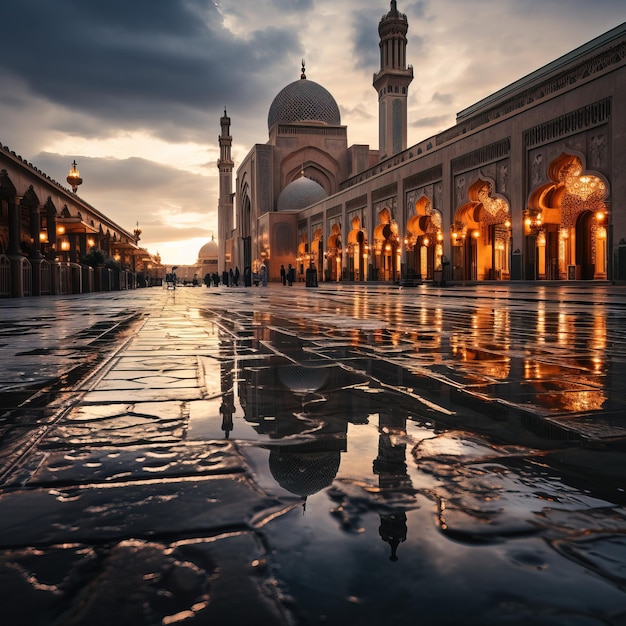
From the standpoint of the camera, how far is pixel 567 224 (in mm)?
24891

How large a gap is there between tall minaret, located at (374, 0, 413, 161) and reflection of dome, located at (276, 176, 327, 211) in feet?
26.0

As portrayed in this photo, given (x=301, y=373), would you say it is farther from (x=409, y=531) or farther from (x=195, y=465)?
(x=409, y=531)

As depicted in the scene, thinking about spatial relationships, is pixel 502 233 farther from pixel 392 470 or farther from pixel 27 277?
pixel 392 470

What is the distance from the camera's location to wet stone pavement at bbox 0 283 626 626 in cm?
100

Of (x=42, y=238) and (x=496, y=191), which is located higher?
(x=496, y=191)

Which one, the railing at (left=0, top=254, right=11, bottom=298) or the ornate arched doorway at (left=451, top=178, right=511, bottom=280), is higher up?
the ornate arched doorway at (left=451, top=178, right=511, bottom=280)

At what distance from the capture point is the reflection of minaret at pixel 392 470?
49.6 inches

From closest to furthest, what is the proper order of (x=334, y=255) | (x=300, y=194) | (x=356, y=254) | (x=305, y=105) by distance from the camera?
(x=356, y=254) < (x=334, y=255) < (x=300, y=194) < (x=305, y=105)

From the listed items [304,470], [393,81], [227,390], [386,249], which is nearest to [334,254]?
[386,249]

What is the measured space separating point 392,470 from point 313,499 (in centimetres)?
33

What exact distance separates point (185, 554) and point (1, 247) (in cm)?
2774

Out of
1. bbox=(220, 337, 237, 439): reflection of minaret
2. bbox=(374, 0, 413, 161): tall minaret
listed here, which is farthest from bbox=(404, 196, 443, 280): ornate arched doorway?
bbox=(220, 337, 237, 439): reflection of minaret

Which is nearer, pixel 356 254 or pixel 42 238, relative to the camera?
pixel 42 238

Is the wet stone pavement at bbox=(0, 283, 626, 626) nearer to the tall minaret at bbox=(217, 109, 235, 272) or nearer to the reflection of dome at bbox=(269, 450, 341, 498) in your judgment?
the reflection of dome at bbox=(269, 450, 341, 498)
